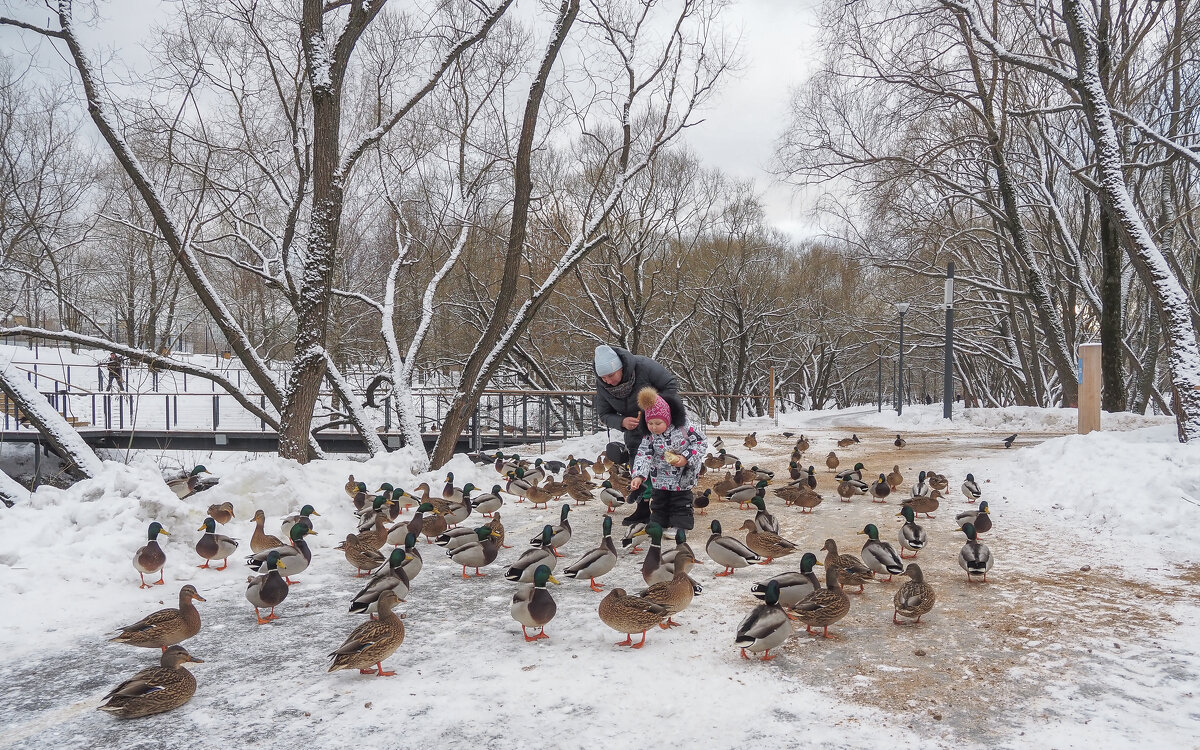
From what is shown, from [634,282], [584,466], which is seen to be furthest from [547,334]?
[584,466]

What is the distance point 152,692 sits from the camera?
327cm

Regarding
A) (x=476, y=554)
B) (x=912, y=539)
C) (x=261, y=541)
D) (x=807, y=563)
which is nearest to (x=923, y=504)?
(x=912, y=539)

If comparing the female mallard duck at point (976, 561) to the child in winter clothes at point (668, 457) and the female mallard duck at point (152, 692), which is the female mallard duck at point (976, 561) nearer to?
the child in winter clothes at point (668, 457)

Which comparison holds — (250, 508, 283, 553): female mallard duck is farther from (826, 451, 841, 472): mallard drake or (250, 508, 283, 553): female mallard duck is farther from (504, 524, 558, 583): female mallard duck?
(826, 451, 841, 472): mallard drake

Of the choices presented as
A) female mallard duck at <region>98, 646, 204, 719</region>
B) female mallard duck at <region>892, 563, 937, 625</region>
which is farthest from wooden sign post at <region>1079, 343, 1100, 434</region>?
female mallard duck at <region>98, 646, 204, 719</region>

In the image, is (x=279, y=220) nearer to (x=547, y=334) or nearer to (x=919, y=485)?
(x=547, y=334)

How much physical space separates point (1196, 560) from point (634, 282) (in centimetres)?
2301

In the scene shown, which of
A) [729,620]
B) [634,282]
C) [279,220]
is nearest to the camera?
[729,620]

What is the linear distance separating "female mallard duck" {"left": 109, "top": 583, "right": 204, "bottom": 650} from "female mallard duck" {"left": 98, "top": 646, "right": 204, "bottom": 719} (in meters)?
0.44

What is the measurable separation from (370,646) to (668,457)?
3564mm

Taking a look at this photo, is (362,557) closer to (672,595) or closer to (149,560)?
(149,560)

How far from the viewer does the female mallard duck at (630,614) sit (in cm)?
406

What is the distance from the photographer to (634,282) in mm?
27781

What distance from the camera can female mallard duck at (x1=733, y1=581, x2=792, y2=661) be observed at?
12.5 feet
